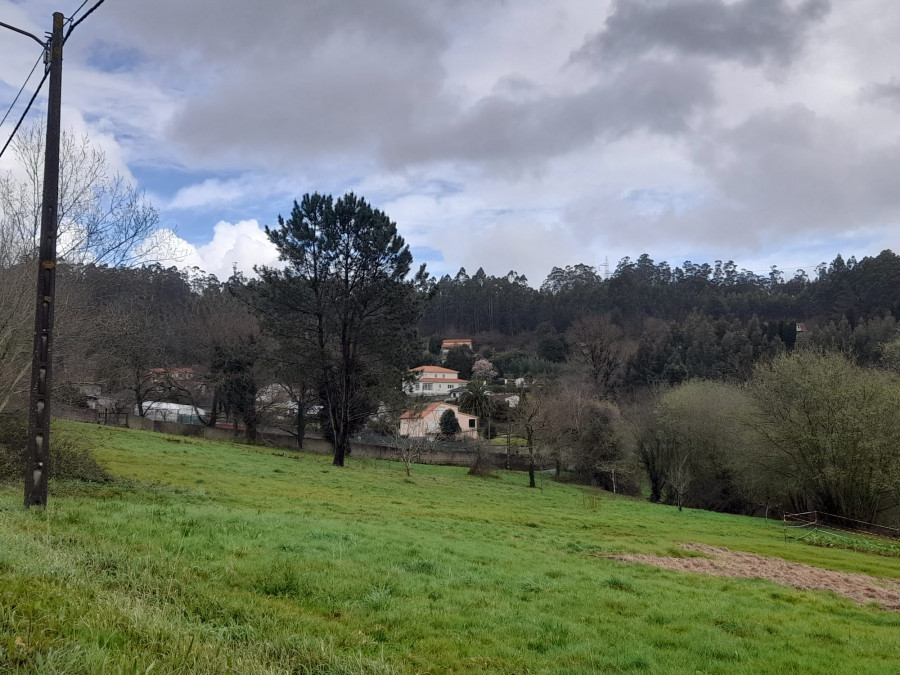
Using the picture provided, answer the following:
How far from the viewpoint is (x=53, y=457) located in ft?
51.6

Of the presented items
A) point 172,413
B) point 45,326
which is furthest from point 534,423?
point 45,326

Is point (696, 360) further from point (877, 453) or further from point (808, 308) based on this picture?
point (877, 453)

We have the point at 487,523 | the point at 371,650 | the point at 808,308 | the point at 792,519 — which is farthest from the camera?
the point at 808,308

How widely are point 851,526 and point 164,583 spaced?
37.7 metres

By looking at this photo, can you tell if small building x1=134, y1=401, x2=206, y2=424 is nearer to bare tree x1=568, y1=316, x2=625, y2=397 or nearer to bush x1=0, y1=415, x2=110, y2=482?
bush x1=0, y1=415, x2=110, y2=482

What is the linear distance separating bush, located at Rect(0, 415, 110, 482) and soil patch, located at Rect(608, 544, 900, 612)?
13775mm

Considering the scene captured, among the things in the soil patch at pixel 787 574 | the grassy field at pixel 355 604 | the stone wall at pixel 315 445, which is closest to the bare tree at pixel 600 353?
the stone wall at pixel 315 445

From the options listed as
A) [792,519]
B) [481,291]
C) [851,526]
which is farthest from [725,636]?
[481,291]

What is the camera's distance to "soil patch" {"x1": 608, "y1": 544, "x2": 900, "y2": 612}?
1211 centimetres

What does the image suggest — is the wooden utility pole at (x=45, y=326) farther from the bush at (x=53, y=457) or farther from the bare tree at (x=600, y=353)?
the bare tree at (x=600, y=353)

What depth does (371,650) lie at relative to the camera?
5.18 meters

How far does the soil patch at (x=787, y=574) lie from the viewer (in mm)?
12109

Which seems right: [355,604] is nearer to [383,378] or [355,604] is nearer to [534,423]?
[383,378]

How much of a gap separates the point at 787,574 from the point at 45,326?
1561cm
